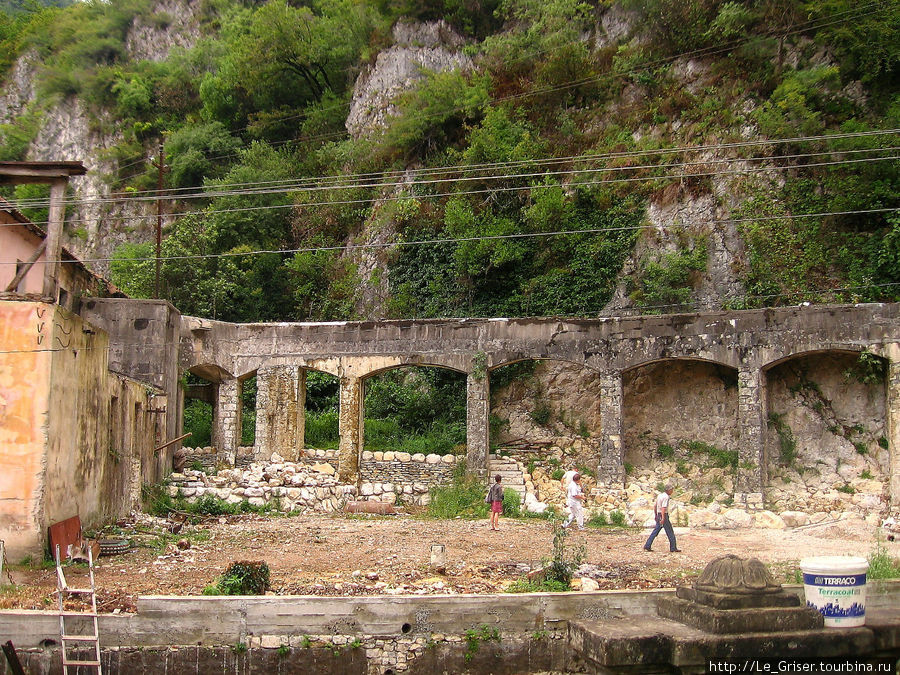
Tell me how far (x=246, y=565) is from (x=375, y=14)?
29208 millimetres

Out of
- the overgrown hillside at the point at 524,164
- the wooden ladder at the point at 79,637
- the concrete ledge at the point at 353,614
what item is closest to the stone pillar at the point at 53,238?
the wooden ladder at the point at 79,637

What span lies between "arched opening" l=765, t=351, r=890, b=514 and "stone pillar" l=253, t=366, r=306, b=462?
11.4m

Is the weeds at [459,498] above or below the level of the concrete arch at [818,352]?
below

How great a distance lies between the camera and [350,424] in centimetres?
2047

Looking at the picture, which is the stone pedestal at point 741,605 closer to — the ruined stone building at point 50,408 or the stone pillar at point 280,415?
the ruined stone building at point 50,408

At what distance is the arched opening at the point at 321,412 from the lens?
22812 millimetres

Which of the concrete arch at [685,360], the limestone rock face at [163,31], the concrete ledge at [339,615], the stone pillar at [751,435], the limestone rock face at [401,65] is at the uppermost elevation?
the limestone rock face at [163,31]

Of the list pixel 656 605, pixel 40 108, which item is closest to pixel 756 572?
pixel 656 605

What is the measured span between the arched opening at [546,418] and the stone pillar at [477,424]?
0.57m

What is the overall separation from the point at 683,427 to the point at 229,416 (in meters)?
11.6

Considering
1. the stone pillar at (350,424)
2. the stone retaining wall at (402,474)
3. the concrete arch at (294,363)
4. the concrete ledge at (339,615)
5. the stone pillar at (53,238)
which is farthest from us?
the concrete arch at (294,363)

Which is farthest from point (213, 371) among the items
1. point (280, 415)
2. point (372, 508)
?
point (372, 508)

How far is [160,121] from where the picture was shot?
3916cm

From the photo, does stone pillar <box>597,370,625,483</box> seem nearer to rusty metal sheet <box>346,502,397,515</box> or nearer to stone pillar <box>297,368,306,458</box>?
rusty metal sheet <box>346,502,397,515</box>
